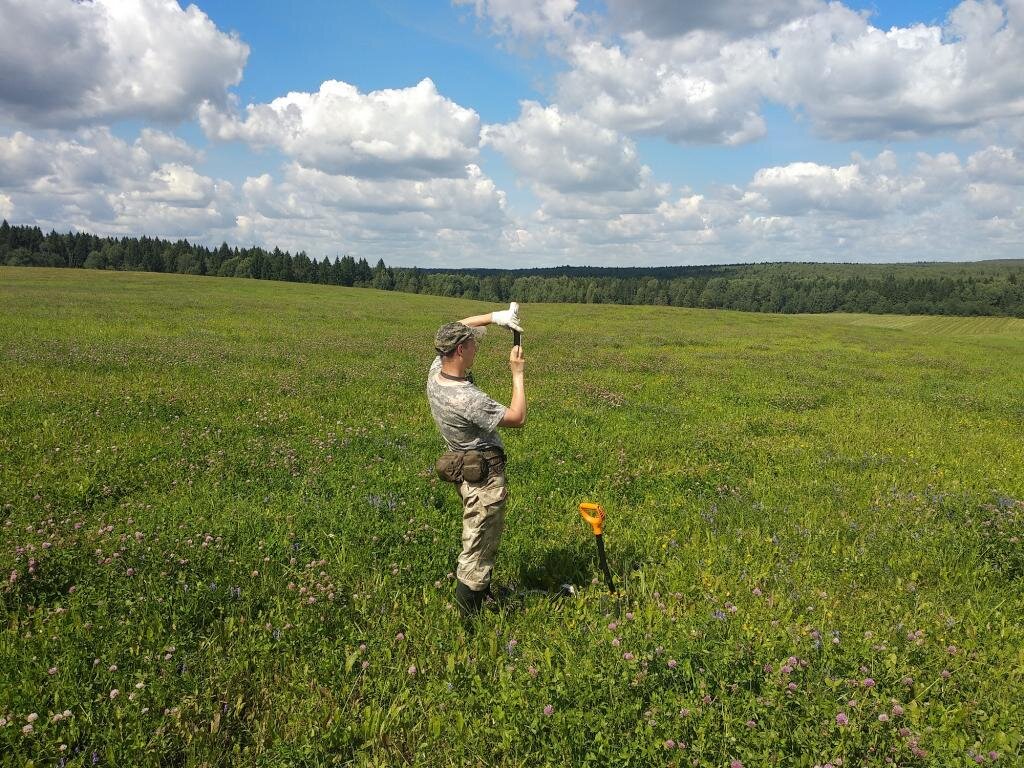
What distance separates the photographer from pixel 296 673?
4512mm

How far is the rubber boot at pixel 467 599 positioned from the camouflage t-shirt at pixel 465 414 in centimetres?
127

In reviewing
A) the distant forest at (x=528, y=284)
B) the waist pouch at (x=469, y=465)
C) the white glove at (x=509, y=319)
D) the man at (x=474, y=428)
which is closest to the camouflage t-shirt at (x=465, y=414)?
the man at (x=474, y=428)

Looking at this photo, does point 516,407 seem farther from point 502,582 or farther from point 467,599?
point 502,582

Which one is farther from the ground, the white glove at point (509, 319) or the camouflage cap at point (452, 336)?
the white glove at point (509, 319)

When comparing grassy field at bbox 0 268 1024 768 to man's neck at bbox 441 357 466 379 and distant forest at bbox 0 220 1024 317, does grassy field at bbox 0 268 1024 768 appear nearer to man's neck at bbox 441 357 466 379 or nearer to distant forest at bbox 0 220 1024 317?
man's neck at bbox 441 357 466 379

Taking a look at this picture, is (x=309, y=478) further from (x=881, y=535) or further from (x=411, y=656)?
(x=881, y=535)

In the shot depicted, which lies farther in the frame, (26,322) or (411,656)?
(26,322)

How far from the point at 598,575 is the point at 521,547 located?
0.99 m

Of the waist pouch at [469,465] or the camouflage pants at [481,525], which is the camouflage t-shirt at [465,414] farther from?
the camouflage pants at [481,525]

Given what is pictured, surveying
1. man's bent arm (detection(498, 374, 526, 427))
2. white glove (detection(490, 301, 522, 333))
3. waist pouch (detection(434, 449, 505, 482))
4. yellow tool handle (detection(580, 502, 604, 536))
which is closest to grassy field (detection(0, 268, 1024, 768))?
yellow tool handle (detection(580, 502, 604, 536))

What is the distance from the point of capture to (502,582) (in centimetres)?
598

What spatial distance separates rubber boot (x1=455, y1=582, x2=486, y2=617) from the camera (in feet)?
17.5

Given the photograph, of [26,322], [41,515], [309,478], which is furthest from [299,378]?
[26,322]

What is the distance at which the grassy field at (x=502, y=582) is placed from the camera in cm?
387
